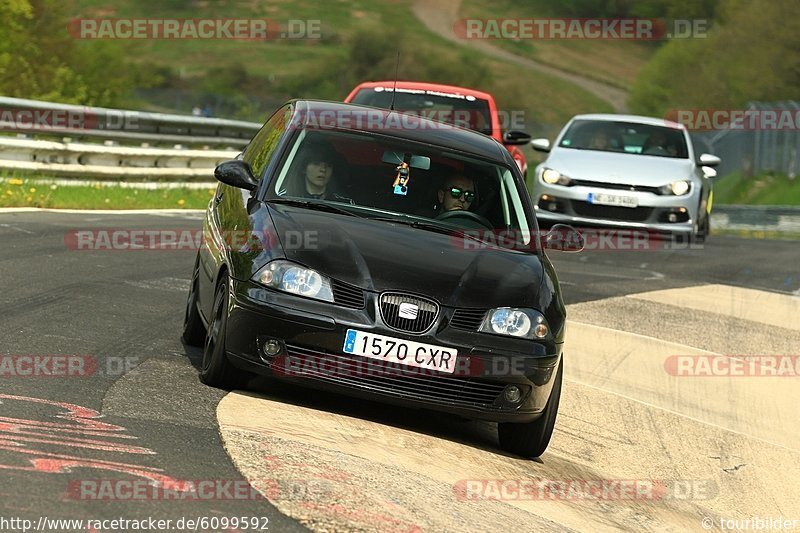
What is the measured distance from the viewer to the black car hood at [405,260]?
7105mm

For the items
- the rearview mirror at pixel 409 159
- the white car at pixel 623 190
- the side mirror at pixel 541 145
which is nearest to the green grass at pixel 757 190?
the side mirror at pixel 541 145

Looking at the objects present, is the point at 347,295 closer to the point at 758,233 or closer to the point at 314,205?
the point at 314,205

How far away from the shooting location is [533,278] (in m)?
7.54

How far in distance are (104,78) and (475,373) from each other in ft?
167

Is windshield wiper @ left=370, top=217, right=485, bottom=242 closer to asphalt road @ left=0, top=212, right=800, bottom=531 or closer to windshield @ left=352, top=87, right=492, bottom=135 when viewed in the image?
asphalt road @ left=0, top=212, right=800, bottom=531

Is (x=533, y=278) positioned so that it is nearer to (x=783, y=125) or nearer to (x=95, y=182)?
(x=95, y=182)

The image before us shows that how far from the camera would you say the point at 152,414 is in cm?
669

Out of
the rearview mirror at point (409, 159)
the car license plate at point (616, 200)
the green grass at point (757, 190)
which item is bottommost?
the green grass at point (757, 190)

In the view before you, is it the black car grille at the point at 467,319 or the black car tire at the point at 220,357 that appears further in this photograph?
the black car tire at the point at 220,357

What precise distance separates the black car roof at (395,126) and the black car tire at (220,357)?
1.42 metres

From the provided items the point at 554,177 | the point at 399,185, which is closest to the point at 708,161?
the point at 554,177

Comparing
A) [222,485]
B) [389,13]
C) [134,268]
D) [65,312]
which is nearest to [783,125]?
[134,268]

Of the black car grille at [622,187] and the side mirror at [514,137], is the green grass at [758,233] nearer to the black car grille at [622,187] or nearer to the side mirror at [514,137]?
the black car grille at [622,187]

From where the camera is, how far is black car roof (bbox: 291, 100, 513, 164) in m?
8.55
